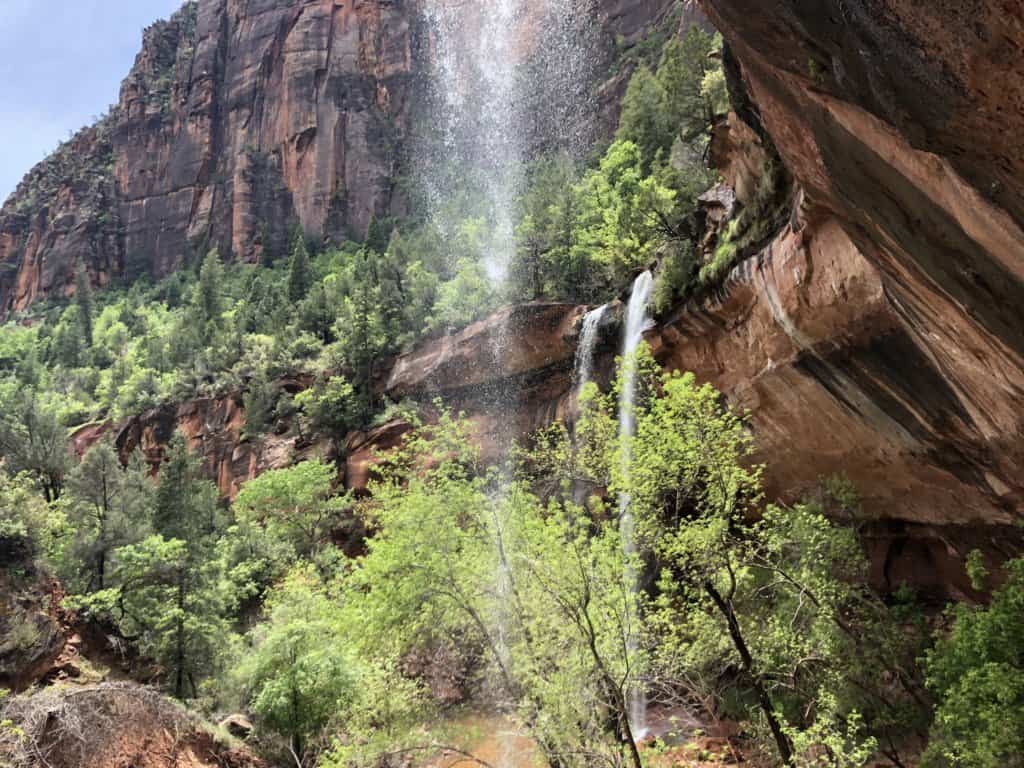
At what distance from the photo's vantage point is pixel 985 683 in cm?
873

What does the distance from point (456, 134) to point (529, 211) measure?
39.6 m

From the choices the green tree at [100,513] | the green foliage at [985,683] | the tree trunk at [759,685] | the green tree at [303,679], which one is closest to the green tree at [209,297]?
the green tree at [100,513]

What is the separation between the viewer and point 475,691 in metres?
12.6

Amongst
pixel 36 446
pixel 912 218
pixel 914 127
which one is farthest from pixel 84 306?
pixel 914 127

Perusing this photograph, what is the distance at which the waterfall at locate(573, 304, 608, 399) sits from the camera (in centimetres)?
2633

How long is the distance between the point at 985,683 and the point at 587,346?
19235mm

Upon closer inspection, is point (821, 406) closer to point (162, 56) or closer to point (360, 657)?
point (360, 657)

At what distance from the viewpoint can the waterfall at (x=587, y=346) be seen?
2633 centimetres

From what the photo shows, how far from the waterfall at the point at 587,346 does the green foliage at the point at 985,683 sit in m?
16.8

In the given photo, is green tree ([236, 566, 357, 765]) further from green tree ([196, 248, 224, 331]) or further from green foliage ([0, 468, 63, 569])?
green tree ([196, 248, 224, 331])

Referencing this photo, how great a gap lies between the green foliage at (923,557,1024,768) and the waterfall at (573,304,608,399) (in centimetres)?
1684

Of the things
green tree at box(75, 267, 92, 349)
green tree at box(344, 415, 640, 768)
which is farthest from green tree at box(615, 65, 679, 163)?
green tree at box(75, 267, 92, 349)

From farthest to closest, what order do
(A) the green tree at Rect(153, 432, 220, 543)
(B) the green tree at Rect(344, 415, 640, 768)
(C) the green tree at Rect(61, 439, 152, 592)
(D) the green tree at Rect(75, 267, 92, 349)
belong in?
1. (D) the green tree at Rect(75, 267, 92, 349)
2. (A) the green tree at Rect(153, 432, 220, 543)
3. (C) the green tree at Rect(61, 439, 152, 592)
4. (B) the green tree at Rect(344, 415, 640, 768)

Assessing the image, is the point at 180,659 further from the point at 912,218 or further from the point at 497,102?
the point at 497,102
